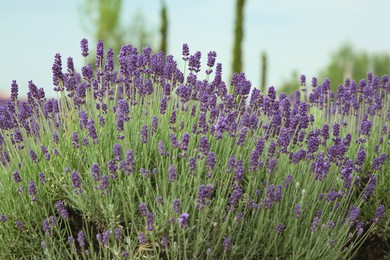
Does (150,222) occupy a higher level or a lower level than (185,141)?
lower

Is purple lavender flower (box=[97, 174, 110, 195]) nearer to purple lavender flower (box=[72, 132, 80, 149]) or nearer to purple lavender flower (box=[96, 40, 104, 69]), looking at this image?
purple lavender flower (box=[72, 132, 80, 149])

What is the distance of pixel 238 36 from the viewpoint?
18.5 m

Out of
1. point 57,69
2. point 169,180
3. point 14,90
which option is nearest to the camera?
point 169,180

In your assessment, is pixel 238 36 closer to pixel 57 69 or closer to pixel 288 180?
pixel 57 69

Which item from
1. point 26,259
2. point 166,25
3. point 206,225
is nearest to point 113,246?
point 206,225

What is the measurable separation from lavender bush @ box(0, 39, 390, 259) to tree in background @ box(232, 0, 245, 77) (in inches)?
558

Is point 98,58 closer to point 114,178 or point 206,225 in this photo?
point 114,178

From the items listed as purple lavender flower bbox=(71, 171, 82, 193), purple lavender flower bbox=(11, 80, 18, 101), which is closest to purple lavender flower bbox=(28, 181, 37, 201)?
purple lavender flower bbox=(71, 171, 82, 193)

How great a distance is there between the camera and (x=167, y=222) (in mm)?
3002

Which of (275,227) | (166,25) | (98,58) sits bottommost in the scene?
(275,227)

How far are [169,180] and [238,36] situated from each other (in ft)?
52.3

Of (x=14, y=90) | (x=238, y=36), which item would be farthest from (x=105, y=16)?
(x=14, y=90)

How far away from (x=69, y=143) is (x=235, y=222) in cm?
122

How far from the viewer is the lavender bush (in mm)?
3062
